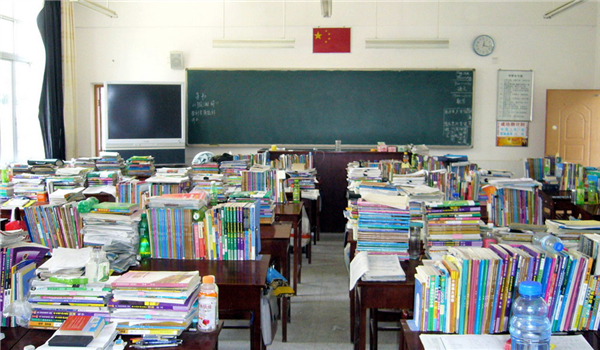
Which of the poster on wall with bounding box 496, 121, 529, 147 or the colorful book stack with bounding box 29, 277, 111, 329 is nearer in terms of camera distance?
A: the colorful book stack with bounding box 29, 277, 111, 329

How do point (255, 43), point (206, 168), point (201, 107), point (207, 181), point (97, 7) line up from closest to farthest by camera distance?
point (207, 181) < point (206, 168) < point (97, 7) < point (255, 43) < point (201, 107)

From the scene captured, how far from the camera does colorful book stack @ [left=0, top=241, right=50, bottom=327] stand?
84.5 inches

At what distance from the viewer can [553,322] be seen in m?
2.05

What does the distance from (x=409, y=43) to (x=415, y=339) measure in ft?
21.3

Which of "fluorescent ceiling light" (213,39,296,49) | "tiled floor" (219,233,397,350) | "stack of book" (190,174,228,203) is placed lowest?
"tiled floor" (219,233,397,350)

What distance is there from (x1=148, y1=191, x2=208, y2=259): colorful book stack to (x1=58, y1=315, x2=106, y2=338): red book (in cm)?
107

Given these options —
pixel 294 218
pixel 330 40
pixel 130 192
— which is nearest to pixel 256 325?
pixel 294 218

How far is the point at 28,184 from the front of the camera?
557cm

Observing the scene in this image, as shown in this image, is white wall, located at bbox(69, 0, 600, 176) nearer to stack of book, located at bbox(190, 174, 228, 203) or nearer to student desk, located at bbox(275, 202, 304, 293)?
stack of book, located at bbox(190, 174, 228, 203)

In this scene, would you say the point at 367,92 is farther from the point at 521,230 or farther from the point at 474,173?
the point at 521,230

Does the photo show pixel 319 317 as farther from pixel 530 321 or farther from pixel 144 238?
pixel 530 321

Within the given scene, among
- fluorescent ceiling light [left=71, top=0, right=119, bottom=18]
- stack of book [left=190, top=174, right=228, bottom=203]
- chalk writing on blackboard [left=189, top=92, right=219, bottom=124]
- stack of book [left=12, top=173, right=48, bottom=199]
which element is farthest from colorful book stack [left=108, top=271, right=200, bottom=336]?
chalk writing on blackboard [left=189, top=92, right=219, bottom=124]

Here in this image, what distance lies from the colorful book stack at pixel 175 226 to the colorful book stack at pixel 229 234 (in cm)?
4

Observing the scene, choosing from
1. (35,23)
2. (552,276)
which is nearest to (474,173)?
(552,276)
